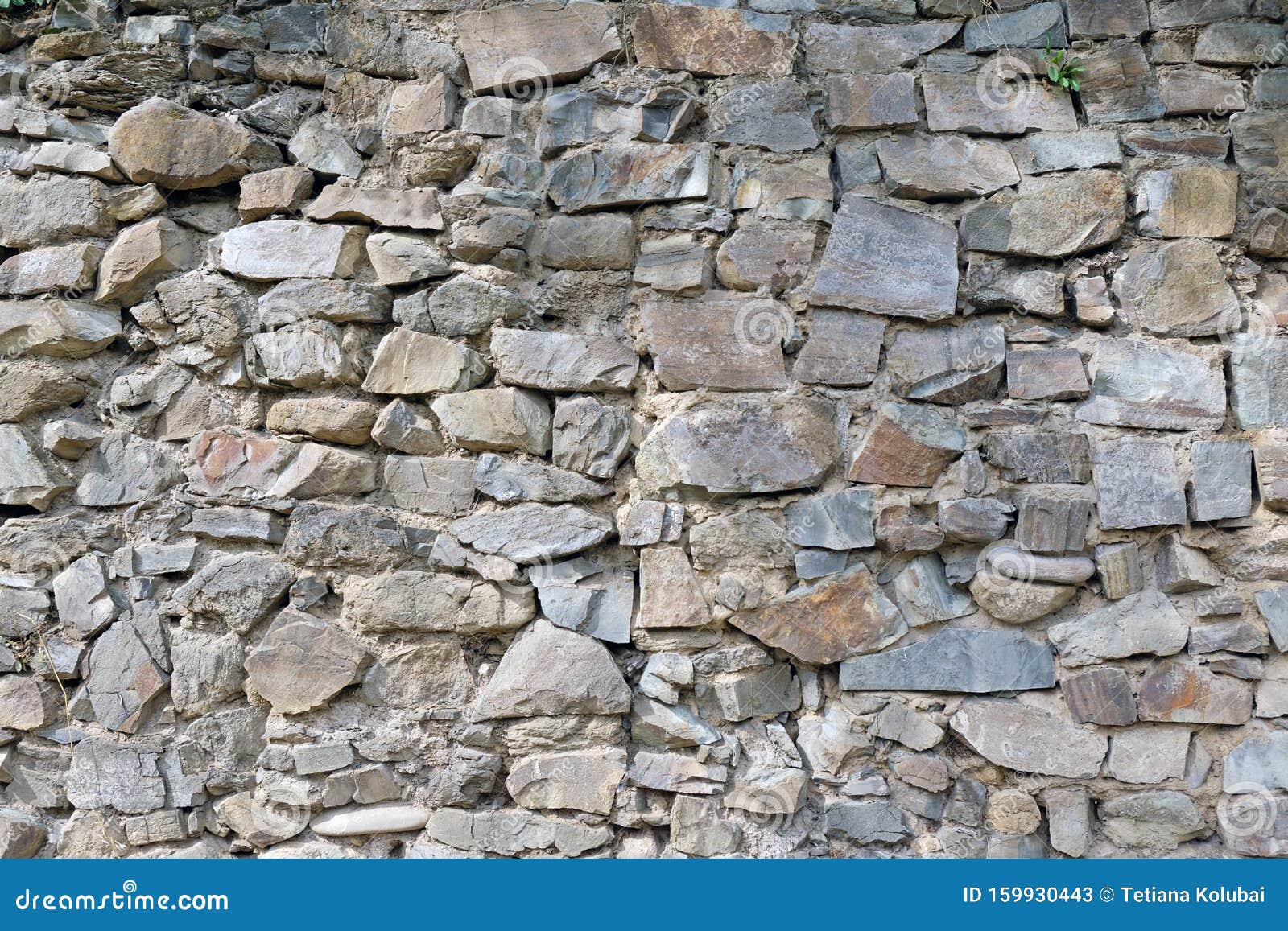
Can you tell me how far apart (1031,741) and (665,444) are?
104 centimetres

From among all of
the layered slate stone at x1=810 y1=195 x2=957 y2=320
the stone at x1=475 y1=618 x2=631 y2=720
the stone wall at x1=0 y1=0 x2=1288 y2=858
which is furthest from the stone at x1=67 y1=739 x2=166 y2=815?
the layered slate stone at x1=810 y1=195 x2=957 y2=320

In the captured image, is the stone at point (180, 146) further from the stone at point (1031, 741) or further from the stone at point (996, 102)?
the stone at point (1031, 741)

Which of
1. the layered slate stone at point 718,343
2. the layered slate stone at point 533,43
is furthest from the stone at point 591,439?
the layered slate stone at point 533,43

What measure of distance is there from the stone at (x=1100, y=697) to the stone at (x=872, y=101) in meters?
1.35

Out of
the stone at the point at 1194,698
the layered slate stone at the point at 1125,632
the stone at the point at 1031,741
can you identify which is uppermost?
the layered slate stone at the point at 1125,632

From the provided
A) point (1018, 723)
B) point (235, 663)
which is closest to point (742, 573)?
point (1018, 723)

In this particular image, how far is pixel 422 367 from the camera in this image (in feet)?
7.42

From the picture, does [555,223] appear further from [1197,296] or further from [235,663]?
[1197,296]

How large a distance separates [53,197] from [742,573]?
6.47ft

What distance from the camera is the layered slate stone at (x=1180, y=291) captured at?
2.18 metres

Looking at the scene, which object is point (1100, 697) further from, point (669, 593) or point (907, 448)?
point (669, 593)

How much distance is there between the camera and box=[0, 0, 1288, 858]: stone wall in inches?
83.0

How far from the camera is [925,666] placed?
213 cm

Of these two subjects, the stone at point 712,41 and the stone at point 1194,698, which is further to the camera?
the stone at point 712,41
